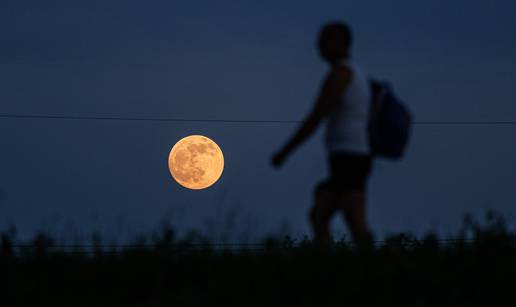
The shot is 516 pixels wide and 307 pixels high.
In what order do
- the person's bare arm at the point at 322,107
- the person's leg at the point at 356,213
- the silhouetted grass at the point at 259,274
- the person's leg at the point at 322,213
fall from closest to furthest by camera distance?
1. the silhouetted grass at the point at 259,274
2. the person's bare arm at the point at 322,107
3. the person's leg at the point at 356,213
4. the person's leg at the point at 322,213

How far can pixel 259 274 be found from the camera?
650cm

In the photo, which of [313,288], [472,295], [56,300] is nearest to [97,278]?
[56,300]

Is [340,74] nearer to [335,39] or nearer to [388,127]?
[335,39]

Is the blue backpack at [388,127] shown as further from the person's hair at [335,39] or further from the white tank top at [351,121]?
the person's hair at [335,39]

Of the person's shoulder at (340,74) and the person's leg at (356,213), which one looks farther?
the person's leg at (356,213)

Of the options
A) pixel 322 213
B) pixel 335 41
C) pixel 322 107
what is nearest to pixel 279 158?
pixel 322 107

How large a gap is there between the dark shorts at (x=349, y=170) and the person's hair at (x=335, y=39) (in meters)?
0.78

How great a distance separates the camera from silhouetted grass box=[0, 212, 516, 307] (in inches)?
241

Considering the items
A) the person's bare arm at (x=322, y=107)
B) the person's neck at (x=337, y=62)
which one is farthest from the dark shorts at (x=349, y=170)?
the person's neck at (x=337, y=62)

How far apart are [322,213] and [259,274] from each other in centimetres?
74

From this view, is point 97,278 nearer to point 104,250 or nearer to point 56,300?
point 56,300

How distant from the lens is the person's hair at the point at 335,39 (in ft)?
21.7

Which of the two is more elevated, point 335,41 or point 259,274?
point 335,41

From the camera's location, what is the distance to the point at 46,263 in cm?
730
